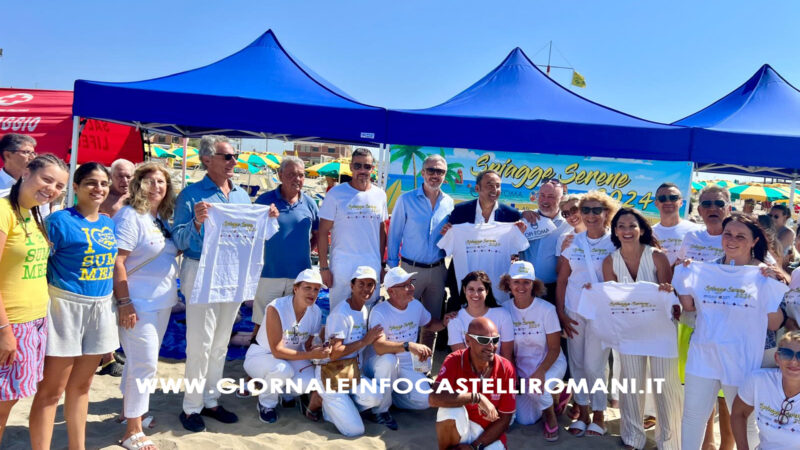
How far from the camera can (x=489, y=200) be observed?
3.95 m

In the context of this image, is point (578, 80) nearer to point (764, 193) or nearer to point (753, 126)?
point (753, 126)

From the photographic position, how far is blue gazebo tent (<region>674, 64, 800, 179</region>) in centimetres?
512

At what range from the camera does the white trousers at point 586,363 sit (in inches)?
135

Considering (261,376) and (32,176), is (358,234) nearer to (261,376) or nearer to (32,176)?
(261,376)

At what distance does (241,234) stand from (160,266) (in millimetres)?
558

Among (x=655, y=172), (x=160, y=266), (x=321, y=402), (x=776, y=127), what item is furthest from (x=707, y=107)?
(x=160, y=266)

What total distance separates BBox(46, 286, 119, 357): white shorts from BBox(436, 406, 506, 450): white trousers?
72.2 inches

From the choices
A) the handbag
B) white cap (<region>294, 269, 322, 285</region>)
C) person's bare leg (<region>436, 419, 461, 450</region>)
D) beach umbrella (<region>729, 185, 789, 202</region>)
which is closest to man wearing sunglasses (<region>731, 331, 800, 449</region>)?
person's bare leg (<region>436, 419, 461, 450</region>)

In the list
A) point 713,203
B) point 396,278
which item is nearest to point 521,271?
point 396,278

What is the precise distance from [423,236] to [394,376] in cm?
112

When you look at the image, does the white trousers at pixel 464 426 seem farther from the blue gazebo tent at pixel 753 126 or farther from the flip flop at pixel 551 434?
the blue gazebo tent at pixel 753 126

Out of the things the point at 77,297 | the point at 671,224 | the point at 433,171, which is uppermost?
the point at 433,171

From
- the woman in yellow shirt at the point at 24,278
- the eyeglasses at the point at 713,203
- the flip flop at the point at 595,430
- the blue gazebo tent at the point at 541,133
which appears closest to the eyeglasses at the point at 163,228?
the woman in yellow shirt at the point at 24,278

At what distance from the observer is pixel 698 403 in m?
2.79
